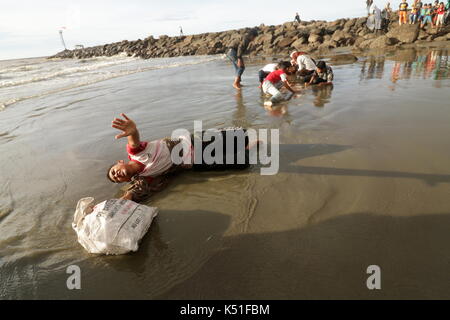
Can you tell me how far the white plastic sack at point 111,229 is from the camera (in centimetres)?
208

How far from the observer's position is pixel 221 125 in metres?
4.99

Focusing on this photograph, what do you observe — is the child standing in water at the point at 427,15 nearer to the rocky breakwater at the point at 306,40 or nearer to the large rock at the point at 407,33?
the rocky breakwater at the point at 306,40

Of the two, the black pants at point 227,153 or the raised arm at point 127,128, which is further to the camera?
the black pants at point 227,153

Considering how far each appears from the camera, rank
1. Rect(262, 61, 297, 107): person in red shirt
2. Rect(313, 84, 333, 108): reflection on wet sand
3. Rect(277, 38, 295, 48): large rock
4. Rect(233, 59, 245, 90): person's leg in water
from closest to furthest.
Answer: Rect(313, 84, 333, 108): reflection on wet sand < Rect(262, 61, 297, 107): person in red shirt < Rect(233, 59, 245, 90): person's leg in water < Rect(277, 38, 295, 48): large rock

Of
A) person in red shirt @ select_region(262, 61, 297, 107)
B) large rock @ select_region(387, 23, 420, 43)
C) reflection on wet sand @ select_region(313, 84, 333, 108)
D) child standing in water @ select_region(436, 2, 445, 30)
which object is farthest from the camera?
child standing in water @ select_region(436, 2, 445, 30)

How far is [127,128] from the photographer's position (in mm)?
2594

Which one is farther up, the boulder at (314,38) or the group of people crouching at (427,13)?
the group of people crouching at (427,13)

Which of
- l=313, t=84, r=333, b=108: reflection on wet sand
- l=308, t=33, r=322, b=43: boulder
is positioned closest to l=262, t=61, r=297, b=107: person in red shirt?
l=313, t=84, r=333, b=108: reflection on wet sand

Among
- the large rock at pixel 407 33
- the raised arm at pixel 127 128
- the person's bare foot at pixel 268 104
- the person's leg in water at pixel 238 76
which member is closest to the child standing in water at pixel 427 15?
the large rock at pixel 407 33

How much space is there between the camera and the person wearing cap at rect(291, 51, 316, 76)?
26.7 feet

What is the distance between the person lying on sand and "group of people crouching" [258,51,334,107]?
3196 mm

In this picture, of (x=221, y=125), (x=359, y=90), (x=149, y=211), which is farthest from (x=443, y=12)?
(x=149, y=211)

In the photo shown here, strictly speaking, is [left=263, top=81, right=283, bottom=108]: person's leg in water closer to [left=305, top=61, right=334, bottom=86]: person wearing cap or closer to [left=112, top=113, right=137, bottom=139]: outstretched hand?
[left=305, top=61, right=334, bottom=86]: person wearing cap

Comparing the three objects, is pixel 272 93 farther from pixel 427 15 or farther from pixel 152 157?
pixel 427 15
